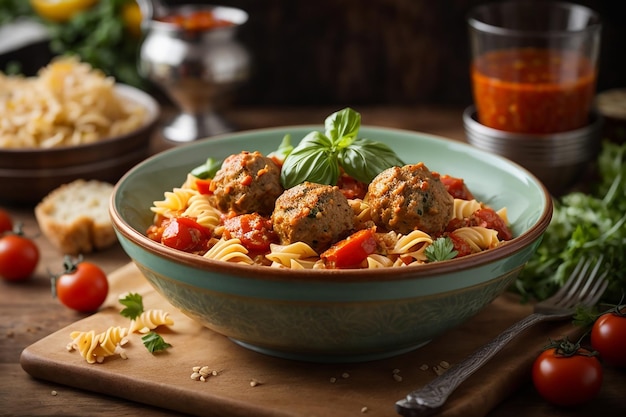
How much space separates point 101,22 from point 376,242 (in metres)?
5.83

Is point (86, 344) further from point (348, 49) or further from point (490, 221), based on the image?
point (348, 49)

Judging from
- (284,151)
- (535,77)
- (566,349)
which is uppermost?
(284,151)

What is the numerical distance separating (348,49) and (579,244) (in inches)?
197

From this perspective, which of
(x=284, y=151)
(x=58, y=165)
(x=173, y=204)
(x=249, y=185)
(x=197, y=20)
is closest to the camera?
(x=249, y=185)

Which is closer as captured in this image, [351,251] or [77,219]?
[351,251]

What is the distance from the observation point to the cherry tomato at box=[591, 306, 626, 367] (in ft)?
14.9

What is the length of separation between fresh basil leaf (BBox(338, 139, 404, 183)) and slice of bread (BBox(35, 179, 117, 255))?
220 centimetres

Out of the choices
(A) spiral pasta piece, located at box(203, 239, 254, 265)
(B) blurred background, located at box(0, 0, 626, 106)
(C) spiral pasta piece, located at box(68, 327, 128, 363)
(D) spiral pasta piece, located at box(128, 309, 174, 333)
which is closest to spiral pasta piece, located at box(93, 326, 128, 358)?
(C) spiral pasta piece, located at box(68, 327, 128, 363)

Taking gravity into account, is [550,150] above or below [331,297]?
below

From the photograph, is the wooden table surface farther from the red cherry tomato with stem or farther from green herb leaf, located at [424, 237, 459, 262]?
green herb leaf, located at [424, 237, 459, 262]

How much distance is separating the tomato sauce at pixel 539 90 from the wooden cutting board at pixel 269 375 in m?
2.82

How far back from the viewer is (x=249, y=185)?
4770mm

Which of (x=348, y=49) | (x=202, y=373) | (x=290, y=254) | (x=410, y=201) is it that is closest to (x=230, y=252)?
(x=290, y=254)

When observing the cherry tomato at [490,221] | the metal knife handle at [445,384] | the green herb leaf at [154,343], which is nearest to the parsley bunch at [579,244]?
the cherry tomato at [490,221]
